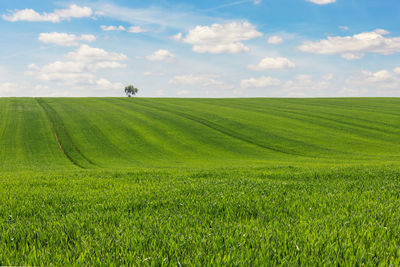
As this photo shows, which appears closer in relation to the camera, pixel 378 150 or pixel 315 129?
pixel 378 150

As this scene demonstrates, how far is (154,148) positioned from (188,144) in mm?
4526

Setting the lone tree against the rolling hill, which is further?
the lone tree

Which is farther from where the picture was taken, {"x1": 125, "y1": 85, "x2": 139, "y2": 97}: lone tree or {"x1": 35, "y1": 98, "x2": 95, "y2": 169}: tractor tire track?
{"x1": 125, "y1": 85, "x2": 139, "y2": 97}: lone tree

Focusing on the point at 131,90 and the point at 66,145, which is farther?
the point at 131,90

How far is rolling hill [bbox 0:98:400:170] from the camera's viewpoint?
3030 centimetres

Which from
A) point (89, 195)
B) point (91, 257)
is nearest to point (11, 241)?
point (91, 257)

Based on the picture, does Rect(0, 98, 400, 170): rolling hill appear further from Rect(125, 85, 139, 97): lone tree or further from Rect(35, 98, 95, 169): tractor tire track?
Rect(125, 85, 139, 97): lone tree

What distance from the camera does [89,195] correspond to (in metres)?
6.46

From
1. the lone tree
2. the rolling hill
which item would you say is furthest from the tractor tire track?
the lone tree

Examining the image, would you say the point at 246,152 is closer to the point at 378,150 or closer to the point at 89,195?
the point at 378,150

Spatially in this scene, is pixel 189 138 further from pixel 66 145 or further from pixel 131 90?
pixel 131 90

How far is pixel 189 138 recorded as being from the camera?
41.4 metres

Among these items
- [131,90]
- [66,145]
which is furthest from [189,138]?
[131,90]

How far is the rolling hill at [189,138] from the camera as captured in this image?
30.3 metres
